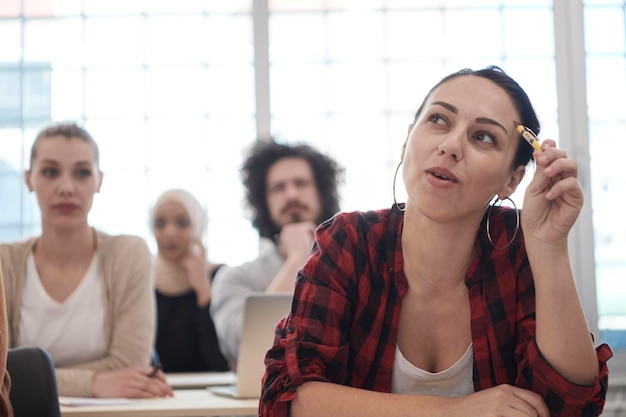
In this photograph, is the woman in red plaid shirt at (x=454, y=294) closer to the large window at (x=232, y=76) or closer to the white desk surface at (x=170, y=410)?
the white desk surface at (x=170, y=410)

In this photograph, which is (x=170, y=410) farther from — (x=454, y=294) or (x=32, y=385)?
(x=454, y=294)

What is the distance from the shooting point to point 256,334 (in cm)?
226

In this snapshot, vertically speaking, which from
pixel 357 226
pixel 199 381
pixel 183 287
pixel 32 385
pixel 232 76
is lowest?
pixel 199 381

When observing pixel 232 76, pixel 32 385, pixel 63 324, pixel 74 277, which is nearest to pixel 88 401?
pixel 32 385

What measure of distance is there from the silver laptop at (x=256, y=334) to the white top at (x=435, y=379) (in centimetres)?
52

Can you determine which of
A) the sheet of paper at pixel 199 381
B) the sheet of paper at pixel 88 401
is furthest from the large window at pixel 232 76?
the sheet of paper at pixel 88 401

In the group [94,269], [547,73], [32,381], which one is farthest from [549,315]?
[547,73]

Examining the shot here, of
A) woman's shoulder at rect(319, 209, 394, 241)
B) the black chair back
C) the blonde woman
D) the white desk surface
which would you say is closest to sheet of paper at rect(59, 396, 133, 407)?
the white desk surface

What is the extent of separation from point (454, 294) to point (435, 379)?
0.19 metres

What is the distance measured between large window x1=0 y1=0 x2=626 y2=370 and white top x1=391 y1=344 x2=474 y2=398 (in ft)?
9.05

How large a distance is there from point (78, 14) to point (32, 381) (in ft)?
10.7

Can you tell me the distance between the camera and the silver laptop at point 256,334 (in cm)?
226

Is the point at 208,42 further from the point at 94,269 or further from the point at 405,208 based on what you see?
Answer: the point at 405,208

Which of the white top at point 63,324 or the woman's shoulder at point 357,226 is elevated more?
the woman's shoulder at point 357,226
